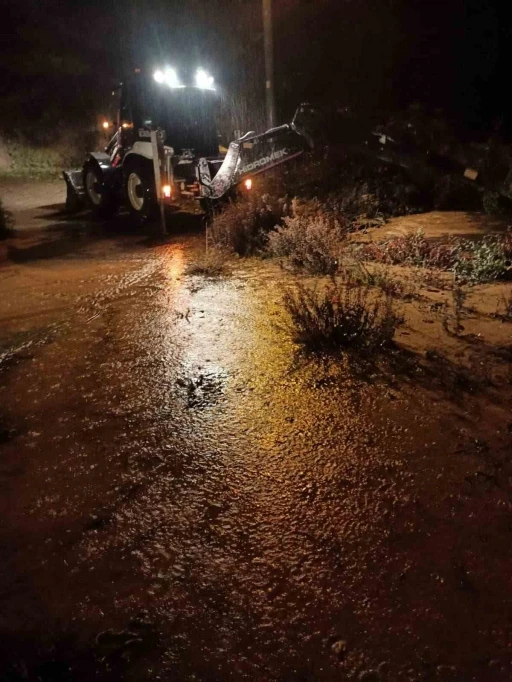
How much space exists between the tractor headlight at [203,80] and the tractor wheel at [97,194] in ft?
10.4

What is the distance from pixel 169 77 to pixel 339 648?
12099 millimetres

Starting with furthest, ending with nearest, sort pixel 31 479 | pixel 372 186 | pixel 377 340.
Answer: pixel 372 186 → pixel 377 340 → pixel 31 479

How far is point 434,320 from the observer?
5.66 m

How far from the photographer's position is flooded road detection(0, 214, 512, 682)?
2467mm

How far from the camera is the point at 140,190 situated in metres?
12.3

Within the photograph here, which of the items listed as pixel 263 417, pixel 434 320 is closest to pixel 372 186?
pixel 434 320

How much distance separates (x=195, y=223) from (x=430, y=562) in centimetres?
1026

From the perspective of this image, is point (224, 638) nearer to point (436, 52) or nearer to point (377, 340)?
point (377, 340)

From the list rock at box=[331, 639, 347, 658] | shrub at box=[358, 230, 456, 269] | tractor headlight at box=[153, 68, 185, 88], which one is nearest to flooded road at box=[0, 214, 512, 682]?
rock at box=[331, 639, 347, 658]

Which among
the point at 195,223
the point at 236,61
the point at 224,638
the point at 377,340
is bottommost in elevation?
the point at 224,638

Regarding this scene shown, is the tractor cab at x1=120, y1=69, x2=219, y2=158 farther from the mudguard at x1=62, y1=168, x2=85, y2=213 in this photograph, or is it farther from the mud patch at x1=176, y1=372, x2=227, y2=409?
the mud patch at x1=176, y1=372, x2=227, y2=409

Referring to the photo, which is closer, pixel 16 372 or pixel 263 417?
pixel 263 417

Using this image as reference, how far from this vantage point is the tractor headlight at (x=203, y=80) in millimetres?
12344

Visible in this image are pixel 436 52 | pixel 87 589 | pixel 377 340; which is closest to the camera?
pixel 87 589
